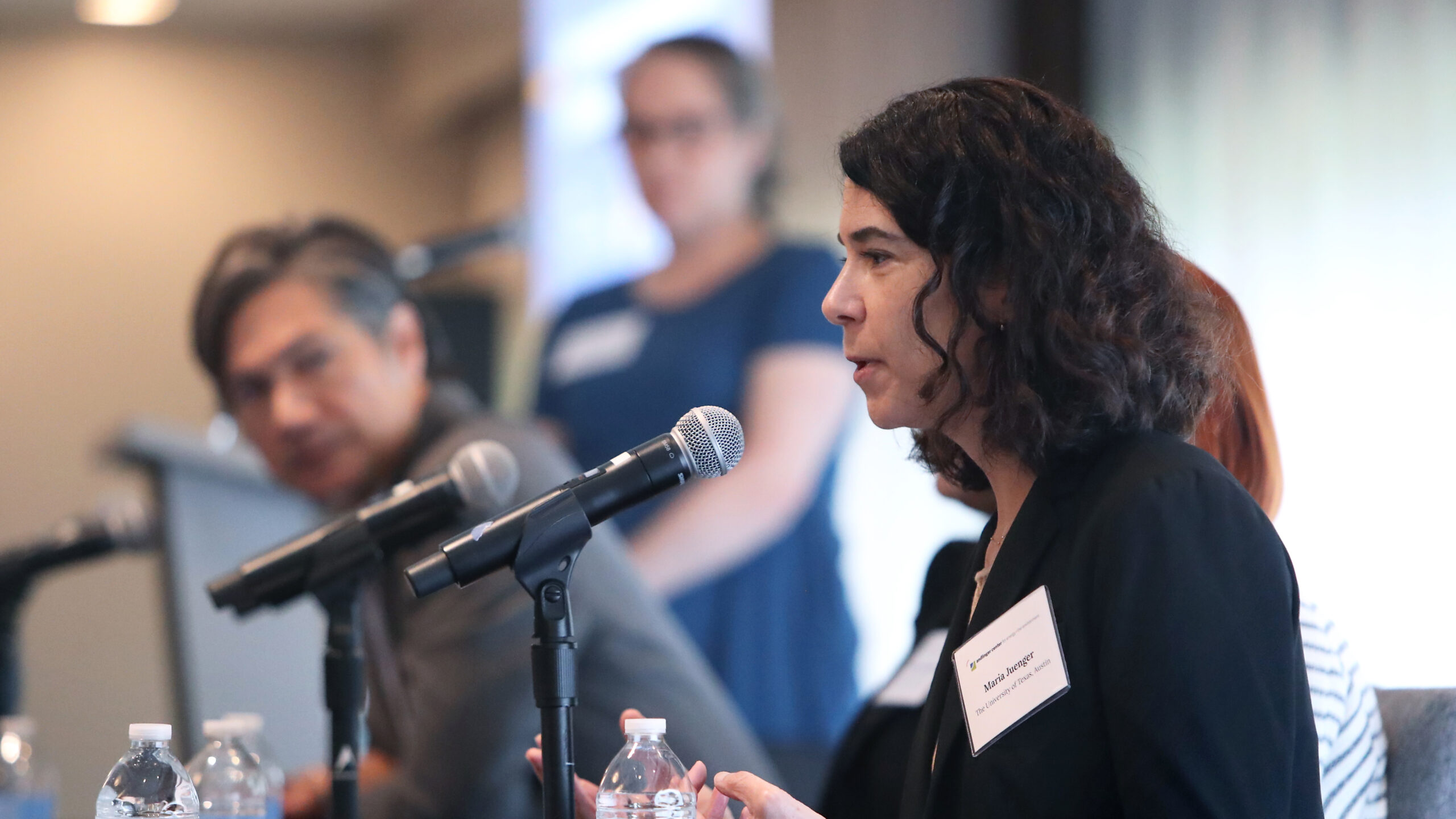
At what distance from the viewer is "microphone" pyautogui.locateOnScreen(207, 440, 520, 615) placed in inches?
55.7

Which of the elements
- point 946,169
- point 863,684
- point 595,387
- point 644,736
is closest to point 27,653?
point 595,387

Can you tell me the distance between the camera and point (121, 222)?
440 centimetres

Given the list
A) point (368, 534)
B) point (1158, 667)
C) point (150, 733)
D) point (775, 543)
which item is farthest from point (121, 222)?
point (1158, 667)

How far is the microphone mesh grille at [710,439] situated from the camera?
1.08m

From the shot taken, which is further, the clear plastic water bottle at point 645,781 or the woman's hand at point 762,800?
the clear plastic water bottle at point 645,781

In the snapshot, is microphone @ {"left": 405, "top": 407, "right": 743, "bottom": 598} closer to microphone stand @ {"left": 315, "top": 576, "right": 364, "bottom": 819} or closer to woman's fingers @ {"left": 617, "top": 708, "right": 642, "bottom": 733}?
woman's fingers @ {"left": 617, "top": 708, "right": 642, "bottom": 733}

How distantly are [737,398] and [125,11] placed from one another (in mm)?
2982

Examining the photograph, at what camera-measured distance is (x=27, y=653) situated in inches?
162

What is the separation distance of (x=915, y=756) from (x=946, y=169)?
0.50 m

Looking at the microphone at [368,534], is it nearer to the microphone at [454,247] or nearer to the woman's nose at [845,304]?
the woman's nose at [845,304]

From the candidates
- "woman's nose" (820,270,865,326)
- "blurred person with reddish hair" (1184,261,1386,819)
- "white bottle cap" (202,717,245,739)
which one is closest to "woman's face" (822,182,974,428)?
"woman's nose" (820,270,865,326)

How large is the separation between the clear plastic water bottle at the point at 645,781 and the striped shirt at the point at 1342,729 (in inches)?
21.4

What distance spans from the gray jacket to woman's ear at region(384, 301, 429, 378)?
370 millimetres

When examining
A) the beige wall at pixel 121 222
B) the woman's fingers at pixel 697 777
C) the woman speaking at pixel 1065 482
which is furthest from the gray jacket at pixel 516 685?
the beige wall at pixel 121 222
